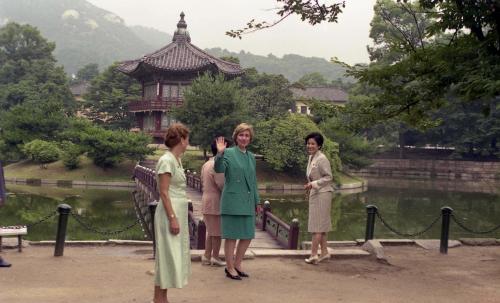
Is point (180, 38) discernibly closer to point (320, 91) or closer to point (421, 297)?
point (320, 91)

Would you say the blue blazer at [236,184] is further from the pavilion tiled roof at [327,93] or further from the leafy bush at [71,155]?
the pavilion tiled roof at [327,93]

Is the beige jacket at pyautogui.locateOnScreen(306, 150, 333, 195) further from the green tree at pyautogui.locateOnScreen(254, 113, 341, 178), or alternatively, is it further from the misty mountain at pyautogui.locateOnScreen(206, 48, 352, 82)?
the misty mountain at pyautogui.locateOnScreen(206, 48, 352, 82)

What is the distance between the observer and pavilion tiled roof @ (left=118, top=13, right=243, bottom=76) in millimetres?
37438

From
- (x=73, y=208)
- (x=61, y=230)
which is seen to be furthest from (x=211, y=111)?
(x=61, y=230)

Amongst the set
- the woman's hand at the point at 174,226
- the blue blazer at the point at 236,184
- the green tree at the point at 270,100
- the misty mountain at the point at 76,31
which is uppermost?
the misty mountain at the point at 76,31

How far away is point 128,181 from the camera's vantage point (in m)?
30.6

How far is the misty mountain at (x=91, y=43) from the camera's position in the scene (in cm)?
12850

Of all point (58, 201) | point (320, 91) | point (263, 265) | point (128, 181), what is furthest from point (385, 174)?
point (263, 265)

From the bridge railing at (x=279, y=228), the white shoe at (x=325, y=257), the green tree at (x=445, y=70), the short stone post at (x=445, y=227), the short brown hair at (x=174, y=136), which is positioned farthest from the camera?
the bridge railing at (x=279, y=228)

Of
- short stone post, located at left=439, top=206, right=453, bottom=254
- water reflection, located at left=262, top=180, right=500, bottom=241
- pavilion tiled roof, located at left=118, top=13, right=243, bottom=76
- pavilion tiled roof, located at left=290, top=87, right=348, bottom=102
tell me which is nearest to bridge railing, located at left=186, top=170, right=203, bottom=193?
water reflection, located at left=262, top=180, right=500, bottom=241

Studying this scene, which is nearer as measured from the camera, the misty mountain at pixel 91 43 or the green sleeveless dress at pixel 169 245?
the green sleeveless dress at pixel 169 245

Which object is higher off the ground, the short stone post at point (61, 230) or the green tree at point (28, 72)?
the green tree at point (28, 72)

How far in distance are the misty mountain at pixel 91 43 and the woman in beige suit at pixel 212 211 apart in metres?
112

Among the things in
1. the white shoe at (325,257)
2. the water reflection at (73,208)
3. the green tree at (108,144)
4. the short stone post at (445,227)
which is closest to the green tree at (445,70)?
the short stone post at (445,227)
